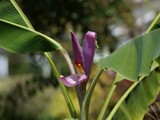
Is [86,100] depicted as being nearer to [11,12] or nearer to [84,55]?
[84,55]

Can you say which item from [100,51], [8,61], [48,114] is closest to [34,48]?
[100,51]

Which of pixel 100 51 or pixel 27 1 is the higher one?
pixel 27 1

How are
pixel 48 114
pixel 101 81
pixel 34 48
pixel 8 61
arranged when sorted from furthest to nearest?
1. pixel 8 61
2. pixel 48 114
3. pixel 101 81
4. pixel 34 48

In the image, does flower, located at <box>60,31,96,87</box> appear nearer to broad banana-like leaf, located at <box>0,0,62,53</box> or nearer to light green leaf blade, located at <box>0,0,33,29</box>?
broad banana-like leaf, located at <box>0,0,62,53</box>

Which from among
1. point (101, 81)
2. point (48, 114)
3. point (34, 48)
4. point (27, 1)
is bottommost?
point (48, 114)

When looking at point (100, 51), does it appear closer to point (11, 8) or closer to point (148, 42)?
point (11, 8)

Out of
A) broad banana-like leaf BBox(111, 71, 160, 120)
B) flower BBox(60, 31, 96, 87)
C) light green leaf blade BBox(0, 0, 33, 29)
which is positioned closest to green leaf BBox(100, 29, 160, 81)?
flower BBox(60, 31, 96, 87)

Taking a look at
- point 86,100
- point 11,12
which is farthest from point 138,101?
point 11,12
